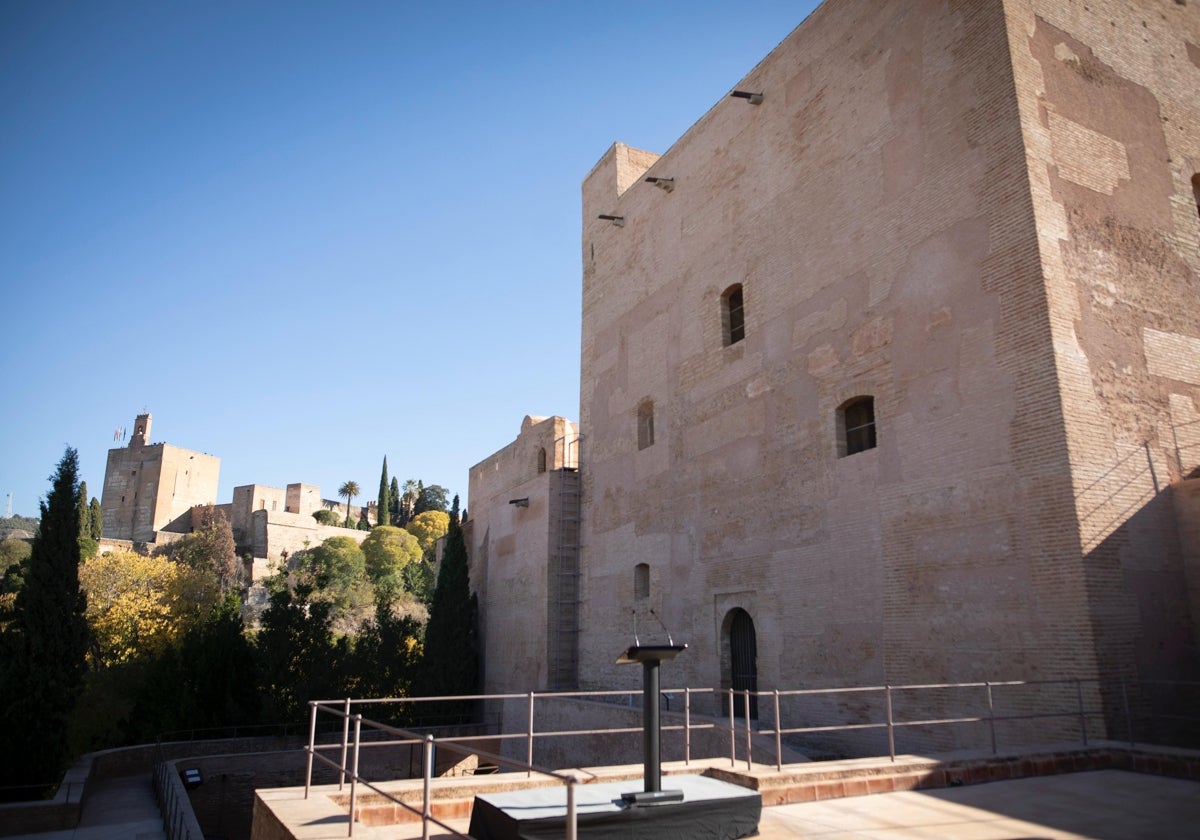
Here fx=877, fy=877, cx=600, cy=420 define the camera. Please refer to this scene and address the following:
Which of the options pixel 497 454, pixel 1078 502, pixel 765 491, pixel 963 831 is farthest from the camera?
pixel 497 454

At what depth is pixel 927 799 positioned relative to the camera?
20.7 feet

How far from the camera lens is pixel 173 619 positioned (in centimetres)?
2864

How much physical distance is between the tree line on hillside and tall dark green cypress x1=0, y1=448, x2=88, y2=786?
20 mm

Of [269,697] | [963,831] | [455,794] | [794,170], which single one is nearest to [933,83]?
[794,170]

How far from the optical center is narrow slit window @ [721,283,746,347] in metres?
15.2

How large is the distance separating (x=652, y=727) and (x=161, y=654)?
25.4 meters

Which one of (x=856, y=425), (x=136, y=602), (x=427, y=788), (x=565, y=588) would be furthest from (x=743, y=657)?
(x=136, y=602)

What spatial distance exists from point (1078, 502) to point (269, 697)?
19375 millimetres

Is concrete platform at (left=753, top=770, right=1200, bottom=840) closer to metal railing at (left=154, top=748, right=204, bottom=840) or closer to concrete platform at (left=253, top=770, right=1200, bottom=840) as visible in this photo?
concrete platform at (left=253, top=770, right=1200, bottom=840)

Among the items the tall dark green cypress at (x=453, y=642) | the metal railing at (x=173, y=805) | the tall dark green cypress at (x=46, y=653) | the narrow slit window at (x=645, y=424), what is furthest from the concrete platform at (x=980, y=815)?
the tall dark green cypress at (x=453, y=642)

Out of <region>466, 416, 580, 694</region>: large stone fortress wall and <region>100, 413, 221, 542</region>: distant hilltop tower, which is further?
<region>100, 413, 221, 542</region>: distant hilltop tower

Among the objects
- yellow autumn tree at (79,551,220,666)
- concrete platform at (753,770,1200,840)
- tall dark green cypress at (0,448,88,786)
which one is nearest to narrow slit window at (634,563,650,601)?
concrete platform at (753,770,1200,840)

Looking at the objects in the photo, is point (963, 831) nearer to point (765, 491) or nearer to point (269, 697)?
point (765, 491)

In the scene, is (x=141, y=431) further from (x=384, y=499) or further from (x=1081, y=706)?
(x=1081, y=706)
